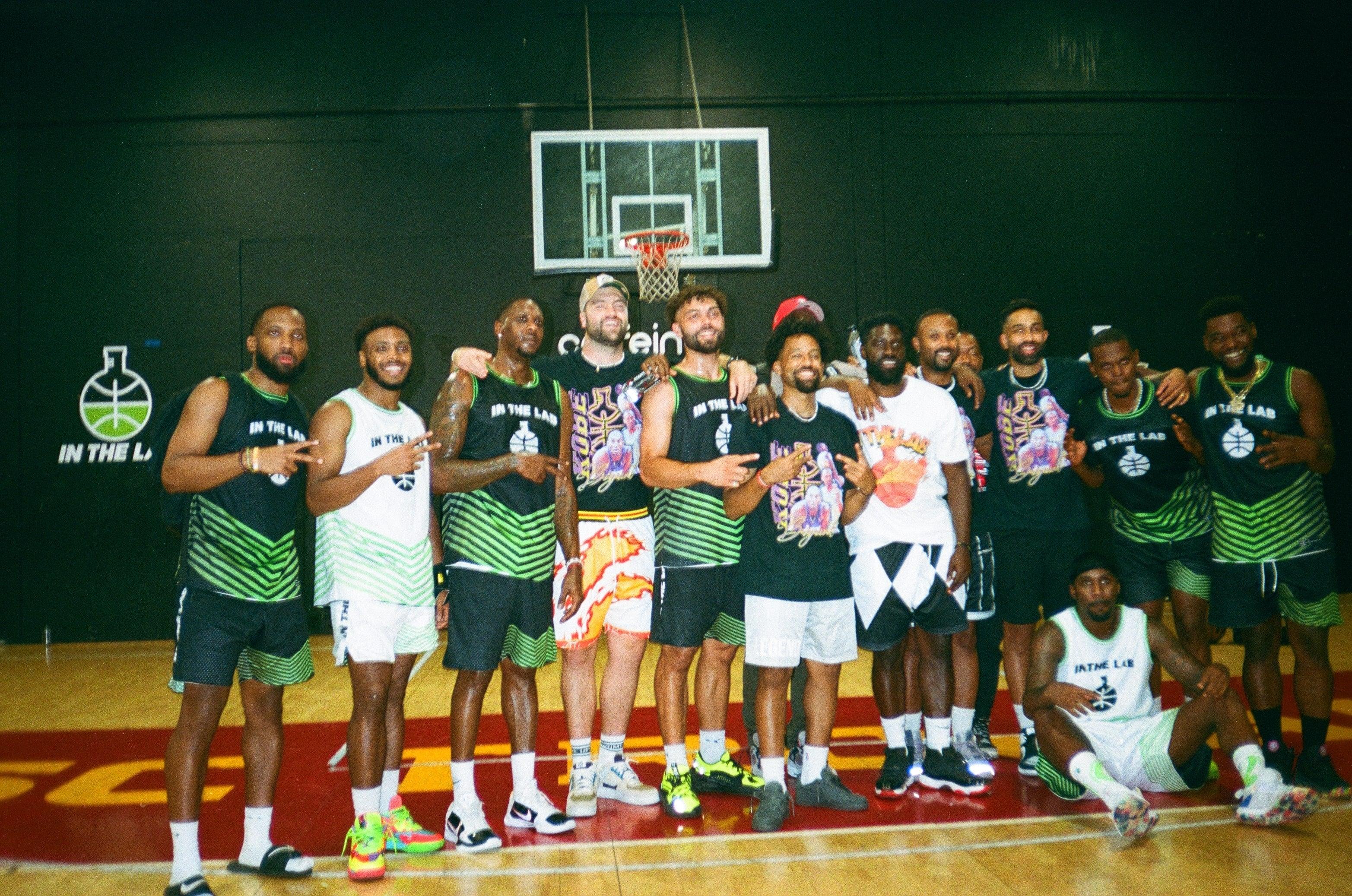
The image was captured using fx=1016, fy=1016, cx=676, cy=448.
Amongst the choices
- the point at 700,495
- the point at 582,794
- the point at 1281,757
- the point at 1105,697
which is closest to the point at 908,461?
the point at 700,495

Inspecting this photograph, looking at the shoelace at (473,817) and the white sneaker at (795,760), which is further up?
the shoelace at (473,817)

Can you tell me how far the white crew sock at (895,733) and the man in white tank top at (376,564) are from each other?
5.67 feet

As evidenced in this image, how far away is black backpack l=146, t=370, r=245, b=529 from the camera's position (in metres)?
3.23

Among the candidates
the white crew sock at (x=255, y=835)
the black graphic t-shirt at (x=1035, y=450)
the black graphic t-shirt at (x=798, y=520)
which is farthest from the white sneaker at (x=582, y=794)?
the black graphic t-shirt at (x=1035, y=450)

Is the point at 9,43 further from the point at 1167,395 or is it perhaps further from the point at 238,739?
the point at 1167,395

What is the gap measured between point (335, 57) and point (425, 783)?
6.55 meters

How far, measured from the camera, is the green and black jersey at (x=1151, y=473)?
418 centimetres

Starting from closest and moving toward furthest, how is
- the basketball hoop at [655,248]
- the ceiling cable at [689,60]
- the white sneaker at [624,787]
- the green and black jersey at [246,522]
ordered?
the green and black jersey at [246,522] < the white sneaker at [624,787] < the basketball hoop at [655,248] < the ceiling cable at [689,60]

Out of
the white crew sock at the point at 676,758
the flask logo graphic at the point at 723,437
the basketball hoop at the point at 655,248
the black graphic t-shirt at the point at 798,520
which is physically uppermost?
the basketball hoop at the point at 655,248

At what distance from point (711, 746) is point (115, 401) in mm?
6784

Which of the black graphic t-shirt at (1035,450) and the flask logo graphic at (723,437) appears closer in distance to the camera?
the flask logo graphic at (723,437)

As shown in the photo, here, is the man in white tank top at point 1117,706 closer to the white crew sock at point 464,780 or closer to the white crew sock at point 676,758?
the white crew sock at point 676,758

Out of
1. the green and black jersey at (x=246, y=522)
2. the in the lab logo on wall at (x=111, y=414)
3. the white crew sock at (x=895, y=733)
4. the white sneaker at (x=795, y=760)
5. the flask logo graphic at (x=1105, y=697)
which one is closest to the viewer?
the green and black jersey at (x=246, y=522)

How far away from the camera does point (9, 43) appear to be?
8.45m
